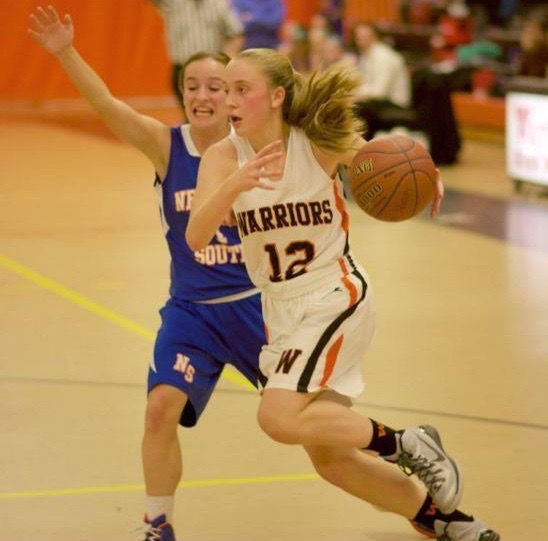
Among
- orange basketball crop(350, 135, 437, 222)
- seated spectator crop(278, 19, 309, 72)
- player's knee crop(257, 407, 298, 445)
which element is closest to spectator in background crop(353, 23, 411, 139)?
seated spectator crop(278, 19, 309, 72)

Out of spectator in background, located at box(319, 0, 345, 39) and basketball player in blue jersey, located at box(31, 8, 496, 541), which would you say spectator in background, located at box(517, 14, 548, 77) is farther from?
basketball player in blue jersey, located at box(31, 8, 496, 541)

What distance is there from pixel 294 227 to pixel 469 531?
1206 mm

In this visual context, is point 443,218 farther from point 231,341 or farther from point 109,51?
point 109,51

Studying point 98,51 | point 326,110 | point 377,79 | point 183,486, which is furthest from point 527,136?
point 326,110

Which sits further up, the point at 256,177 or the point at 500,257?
the point at 256,177

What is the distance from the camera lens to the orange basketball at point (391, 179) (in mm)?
4809

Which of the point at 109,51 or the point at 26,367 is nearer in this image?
the point at 26,367

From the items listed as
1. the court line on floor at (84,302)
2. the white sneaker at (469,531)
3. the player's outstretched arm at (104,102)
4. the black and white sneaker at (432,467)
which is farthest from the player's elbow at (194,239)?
the court line on floor at (84,302)

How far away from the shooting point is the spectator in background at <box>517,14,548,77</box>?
15586 millimetres

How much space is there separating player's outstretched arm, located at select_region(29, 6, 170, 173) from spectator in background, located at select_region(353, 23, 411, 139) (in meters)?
9.77

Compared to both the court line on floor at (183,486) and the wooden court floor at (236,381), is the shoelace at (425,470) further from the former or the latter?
the court line on floor at (183,486)

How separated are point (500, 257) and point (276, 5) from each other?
8.77 metres

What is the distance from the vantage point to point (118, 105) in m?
5.18

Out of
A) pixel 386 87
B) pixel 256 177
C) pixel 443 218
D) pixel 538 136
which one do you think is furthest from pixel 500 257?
pixel 256 177
